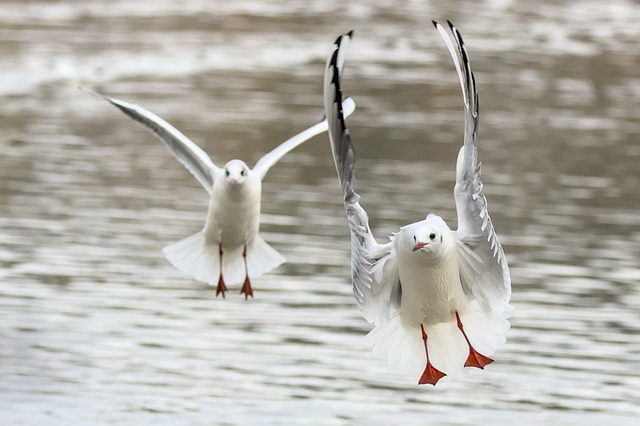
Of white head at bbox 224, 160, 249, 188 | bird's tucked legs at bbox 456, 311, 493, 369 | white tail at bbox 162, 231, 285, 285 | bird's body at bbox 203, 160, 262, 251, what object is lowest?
bird's tucked legs at bbox 456, 311, 493, 369

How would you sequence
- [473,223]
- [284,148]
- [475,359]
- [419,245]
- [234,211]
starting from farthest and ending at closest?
[284,148]
[234,211]
[475,359]
[473,223]
[419,245]

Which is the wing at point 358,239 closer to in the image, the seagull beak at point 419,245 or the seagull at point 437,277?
the seagull at point 437,277

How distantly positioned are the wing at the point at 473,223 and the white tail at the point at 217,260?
211 cm

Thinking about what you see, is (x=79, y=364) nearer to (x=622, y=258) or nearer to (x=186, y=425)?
(x=186, y=425)

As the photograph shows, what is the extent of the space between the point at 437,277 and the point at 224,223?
223 cm

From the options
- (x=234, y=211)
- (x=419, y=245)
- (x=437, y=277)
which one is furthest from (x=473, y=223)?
(x=234, y=211)

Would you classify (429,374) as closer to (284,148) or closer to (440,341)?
(440,341)

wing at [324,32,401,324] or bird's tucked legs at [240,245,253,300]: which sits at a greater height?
wing at [324,32,401,324]

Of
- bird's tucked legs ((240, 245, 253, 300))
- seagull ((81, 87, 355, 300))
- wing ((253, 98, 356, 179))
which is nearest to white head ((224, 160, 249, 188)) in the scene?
seagull ((81, 87, 355, 300))

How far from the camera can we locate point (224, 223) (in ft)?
33.0

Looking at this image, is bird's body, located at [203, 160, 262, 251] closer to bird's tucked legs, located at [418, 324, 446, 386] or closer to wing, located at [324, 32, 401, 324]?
wing, located at [324, 32, 401, 324]

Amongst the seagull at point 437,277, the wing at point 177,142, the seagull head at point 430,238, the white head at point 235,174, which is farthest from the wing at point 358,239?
the wing at point 177,142

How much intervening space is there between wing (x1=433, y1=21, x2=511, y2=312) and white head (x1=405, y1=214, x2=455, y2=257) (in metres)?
0.16

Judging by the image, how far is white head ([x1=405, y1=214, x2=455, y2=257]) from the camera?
25.5 feet
